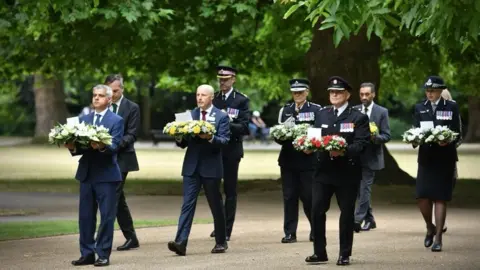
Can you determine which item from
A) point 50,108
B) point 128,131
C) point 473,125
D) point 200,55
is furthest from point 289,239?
point 473,125

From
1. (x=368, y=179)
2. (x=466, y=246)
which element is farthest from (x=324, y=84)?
(x=466, y=246)

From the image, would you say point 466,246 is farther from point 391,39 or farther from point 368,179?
point 391,39

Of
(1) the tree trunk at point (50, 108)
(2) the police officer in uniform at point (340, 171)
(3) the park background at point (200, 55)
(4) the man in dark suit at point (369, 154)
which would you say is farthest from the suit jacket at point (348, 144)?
(1) the tree trunk at point (50, 108)

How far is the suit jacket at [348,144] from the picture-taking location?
41.5 feet

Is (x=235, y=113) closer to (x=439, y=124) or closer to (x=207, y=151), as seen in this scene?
(x=207, y=151)

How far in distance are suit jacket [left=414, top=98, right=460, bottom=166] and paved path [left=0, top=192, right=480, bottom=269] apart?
1.00 meters

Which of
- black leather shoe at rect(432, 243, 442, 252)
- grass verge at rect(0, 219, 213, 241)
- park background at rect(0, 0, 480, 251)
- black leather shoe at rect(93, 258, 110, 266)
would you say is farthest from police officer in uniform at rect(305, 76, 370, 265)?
park background at rect(0, 0, 480, 251)

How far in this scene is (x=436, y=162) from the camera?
48.0 ft

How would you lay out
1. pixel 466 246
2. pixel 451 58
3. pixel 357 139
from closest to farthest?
pixel 357 139
pixel 466 246
pixel 451 58

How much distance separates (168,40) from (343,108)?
17.5m

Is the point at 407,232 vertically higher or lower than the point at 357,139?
lower

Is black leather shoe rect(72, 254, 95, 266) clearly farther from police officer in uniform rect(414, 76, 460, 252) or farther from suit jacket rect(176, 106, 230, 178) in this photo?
police officer in uniform rect(414, 76, 460, 252)

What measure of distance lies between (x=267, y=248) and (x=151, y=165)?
2530 centimetres

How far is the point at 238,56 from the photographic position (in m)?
31.8
